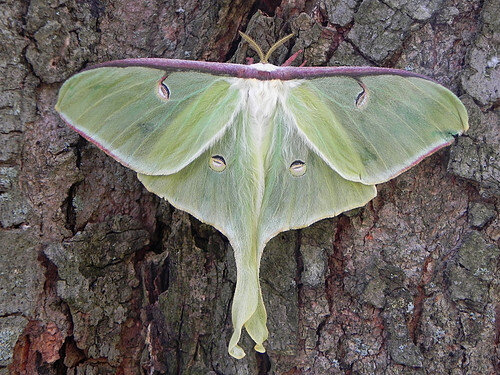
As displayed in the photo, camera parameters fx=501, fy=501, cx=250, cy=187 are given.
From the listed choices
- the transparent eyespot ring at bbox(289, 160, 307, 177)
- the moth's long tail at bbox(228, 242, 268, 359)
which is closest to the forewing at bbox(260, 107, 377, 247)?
the transparent eyespot ring at bbox(289, 160, 307, 177)

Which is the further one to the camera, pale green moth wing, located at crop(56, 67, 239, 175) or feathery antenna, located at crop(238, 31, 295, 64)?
feathery antenna, located at crop(238, 31, 295, 64)

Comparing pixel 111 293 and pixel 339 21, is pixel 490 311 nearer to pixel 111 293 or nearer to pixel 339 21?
pixel 339 21

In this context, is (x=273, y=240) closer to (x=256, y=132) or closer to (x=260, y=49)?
(x=256, y=132)

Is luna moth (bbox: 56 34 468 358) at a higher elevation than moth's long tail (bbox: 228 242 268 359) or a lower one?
higher

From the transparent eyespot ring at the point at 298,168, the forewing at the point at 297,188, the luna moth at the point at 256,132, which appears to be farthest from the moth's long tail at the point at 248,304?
the transparent eyespot ring at the point at 298,168

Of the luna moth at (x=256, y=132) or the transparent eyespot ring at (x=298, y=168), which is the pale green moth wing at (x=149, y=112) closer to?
the luna moth at (x=256, y=132)

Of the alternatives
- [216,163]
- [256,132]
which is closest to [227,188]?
[216,163]

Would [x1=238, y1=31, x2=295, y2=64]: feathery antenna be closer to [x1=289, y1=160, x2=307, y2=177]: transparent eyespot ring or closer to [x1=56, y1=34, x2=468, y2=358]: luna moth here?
Result: [x1=56, y1=34, x2=468, y2=358]: luna moth
